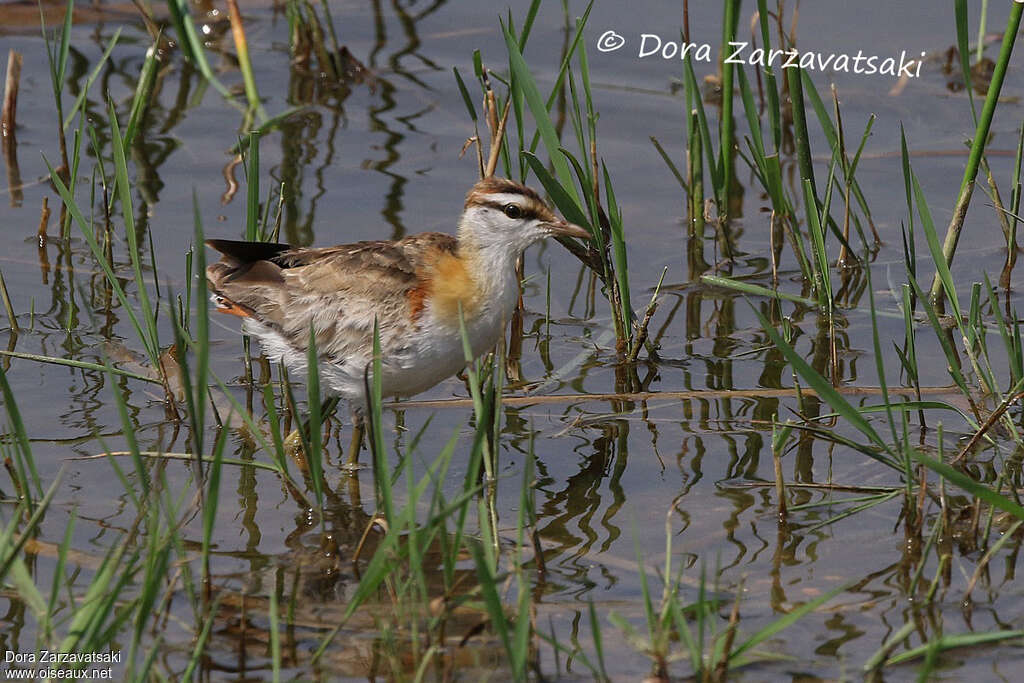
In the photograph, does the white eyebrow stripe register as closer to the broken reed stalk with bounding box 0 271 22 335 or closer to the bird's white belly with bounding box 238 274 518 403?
the bird's white belly with bounding box 238 274 518 403

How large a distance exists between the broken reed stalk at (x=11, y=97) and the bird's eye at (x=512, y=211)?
4.81 m

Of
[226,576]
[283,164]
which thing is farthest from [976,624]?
[283,164]

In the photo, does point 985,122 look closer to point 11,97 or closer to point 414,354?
point 414,354

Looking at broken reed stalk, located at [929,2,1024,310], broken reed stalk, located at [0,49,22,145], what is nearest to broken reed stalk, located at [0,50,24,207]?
broken reed stalk, located at [0,49,22,145]

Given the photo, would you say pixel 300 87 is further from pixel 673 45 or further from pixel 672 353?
pixel 672 353

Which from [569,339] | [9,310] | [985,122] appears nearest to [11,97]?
[9,310]

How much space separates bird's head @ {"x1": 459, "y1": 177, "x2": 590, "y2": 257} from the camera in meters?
7.29

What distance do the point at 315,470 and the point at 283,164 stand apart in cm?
574

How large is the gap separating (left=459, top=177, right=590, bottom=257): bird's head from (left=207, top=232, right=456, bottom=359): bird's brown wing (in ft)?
0.61

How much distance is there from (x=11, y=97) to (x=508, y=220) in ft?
16.1

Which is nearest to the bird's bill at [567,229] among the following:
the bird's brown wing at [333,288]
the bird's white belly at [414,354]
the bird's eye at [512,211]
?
the bird's eye at [512,211]

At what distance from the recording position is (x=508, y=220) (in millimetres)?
7293

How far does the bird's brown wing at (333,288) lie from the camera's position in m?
7.06

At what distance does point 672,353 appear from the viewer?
831cm
